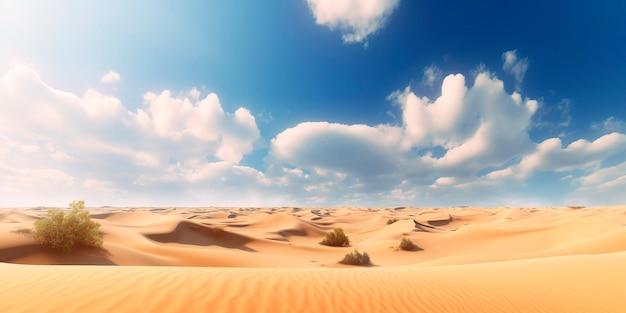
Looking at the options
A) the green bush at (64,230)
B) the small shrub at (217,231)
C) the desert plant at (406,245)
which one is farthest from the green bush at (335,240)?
the green bush at (64,230)

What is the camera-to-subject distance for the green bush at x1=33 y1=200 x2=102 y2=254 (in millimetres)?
9240

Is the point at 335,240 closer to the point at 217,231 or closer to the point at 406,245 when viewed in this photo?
the point at 406,245

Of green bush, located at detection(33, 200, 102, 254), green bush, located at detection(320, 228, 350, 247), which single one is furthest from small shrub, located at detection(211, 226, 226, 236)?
green bush, located at detection(33, 200, 102, 254)

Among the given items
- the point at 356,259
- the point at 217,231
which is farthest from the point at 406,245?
the point at 217,231

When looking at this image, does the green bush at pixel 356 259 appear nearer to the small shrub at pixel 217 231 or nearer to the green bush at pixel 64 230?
the small shrub at pixel 217 231

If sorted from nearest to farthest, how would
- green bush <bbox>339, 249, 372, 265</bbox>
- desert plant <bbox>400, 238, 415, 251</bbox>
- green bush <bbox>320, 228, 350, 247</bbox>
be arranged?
1. green bush <bbox>339, 249, 372, 265</bbox>
2. desert plant <bbox>400, 238, 415, 251</bbox>
3. green bush <bbox>320, 228, 350, 247</bbox>

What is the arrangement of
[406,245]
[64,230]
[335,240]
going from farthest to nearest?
[335,240] < [406,245] < [64,230]

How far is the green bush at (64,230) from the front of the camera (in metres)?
9.24

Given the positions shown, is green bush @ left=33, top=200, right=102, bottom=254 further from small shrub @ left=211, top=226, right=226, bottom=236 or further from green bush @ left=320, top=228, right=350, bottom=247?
green bush @ left=320, top=228, right=350, bottom=247

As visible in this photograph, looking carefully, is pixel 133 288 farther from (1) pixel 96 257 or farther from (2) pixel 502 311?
(1) pixel 96 257

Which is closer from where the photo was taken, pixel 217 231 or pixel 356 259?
pixel 356 259

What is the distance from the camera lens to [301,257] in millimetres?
18188

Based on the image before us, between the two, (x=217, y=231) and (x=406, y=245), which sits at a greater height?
(x=217, y=231)

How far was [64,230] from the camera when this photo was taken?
9.33 meters
